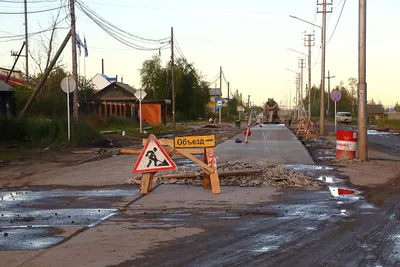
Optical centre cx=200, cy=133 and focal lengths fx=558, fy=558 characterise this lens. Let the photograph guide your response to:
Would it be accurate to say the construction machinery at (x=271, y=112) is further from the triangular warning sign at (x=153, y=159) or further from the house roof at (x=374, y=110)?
the house roof at (x=374, y=110)

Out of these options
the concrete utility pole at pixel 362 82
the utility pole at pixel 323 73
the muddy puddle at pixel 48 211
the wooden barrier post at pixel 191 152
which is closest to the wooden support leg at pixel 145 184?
the wooden barrier post at pixel 191 152

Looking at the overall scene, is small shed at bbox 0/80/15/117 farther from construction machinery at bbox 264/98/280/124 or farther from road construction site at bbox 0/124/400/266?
road construction site at bbox 0/124/400/266

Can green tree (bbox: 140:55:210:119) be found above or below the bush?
above

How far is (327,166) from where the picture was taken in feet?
56.9

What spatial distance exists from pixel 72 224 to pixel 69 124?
57.4ft

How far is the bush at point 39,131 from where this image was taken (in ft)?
85.0

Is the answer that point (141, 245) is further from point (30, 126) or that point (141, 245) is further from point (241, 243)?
point (30, 126)

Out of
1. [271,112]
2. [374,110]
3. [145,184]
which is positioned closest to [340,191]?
[145,184]

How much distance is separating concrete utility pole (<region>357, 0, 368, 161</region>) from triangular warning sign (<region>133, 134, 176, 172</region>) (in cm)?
900

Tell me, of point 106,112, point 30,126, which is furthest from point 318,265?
point 106,112

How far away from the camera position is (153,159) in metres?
11.5

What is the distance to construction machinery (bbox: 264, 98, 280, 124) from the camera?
179 feet

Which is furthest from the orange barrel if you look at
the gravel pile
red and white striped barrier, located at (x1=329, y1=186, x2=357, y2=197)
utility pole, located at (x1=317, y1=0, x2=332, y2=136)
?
utility pole, located at (x1=317, y1=0, x2=332, y2=136)

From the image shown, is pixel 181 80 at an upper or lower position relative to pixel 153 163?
upper
